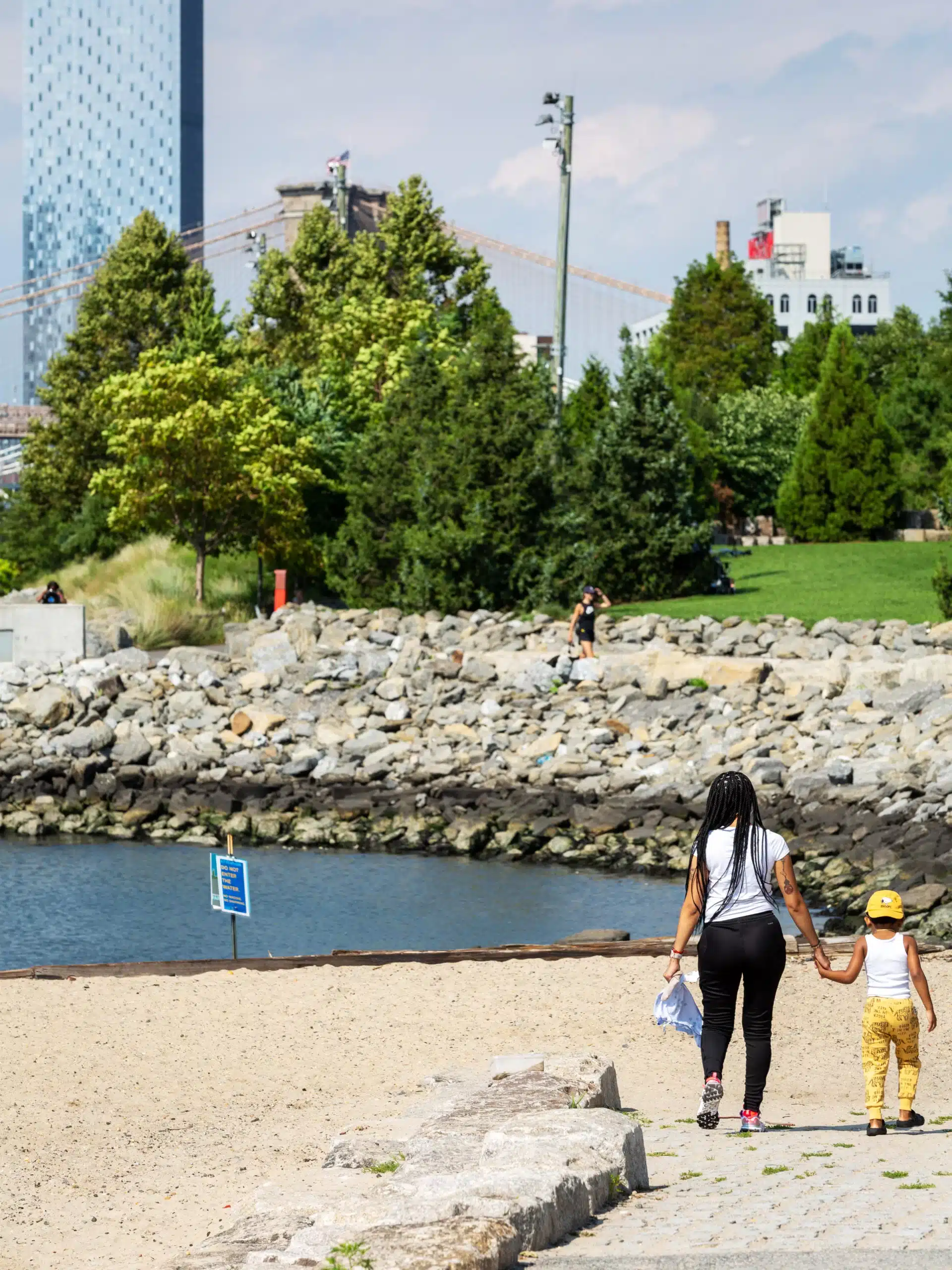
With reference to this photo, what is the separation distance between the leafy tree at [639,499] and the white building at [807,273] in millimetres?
100776

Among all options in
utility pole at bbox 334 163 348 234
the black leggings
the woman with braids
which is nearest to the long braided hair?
the woman with braids

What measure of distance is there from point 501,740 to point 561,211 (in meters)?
17.7

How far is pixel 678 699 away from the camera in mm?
28438

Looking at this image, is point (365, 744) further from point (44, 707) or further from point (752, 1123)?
point (752, 1123)

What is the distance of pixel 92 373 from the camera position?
55062 mm

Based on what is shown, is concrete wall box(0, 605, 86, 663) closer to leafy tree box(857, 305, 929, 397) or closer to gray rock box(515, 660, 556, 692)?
gray rock box(515, 660, 556, 692)

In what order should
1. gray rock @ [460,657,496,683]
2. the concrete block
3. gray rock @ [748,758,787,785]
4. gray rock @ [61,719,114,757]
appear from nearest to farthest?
the concrete block, gray rock @ [748,758,787,785], gray rock @ [61,719,114,757], gray rock @ [460,657,496,683]

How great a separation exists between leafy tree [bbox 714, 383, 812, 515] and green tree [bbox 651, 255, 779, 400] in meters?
16.2

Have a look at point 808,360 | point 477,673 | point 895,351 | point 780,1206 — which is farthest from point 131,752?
point 895,351

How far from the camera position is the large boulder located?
3083 centimetres

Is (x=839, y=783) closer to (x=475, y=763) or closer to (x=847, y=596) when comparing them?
(x=475, y=763)

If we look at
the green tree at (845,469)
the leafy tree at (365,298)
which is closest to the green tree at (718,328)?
the leafy tree at (365,298)

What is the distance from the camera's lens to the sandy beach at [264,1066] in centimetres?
766

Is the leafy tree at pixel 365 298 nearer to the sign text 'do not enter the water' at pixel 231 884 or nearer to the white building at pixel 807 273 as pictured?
the sign text 'do not enter the water' at pixel 231 884
